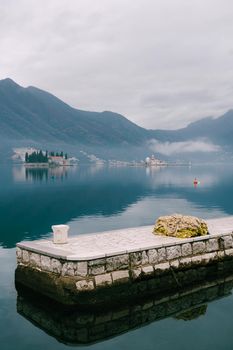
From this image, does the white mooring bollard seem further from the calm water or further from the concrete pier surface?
the calm water

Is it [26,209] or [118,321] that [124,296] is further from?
[26,209]

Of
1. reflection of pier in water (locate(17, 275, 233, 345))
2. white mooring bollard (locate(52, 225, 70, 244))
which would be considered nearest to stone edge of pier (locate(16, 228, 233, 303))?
reflection of pier in water (locate(17, 275, 233, 345))

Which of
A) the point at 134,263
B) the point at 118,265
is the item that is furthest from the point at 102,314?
the point at 134,263

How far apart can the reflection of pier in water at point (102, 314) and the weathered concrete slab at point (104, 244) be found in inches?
84.2

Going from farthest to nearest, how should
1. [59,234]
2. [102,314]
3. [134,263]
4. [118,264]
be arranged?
[59,234]
[134,263]
[118,264]
[102,314]

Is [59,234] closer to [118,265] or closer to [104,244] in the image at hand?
[104,244]

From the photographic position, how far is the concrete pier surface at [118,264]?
16.6 meters

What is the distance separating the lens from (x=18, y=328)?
15.8 metres

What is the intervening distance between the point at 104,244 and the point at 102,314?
3.80 m

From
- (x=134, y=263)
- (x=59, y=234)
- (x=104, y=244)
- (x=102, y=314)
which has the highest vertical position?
(x=59, y=234)

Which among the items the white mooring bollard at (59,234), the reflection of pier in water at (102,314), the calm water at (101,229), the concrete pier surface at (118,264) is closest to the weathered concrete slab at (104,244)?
the concrete pier surface at (118,264)

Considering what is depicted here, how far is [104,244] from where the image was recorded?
19.7m

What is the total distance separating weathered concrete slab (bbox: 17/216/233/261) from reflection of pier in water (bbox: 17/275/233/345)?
84.2 inches

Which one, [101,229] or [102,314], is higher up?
[102,314]
